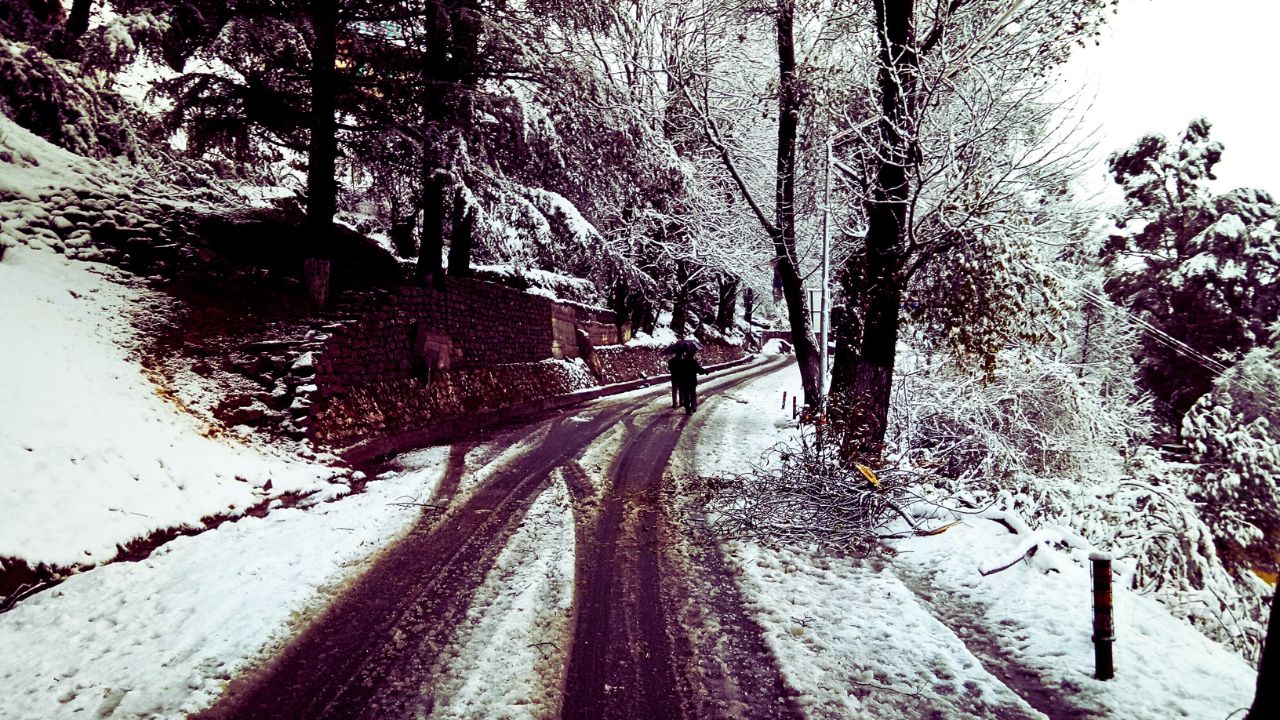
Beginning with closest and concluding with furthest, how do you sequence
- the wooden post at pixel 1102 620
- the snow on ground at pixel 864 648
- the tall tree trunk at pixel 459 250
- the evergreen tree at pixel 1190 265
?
the snow on ground at pixel 864 648
the wooden post at pixel 1102 620
the tall tree trunk at pixel 459 250
the evergreen tree at pixel 1190 265

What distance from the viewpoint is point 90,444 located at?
18.6ft

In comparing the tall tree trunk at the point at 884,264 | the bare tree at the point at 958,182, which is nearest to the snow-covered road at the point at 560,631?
the tall tree trunk at the point at 884,264

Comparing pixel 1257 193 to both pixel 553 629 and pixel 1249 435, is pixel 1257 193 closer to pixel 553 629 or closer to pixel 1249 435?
pixel 1249 435

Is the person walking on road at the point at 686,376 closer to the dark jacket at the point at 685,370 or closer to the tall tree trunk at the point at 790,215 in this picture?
the dark jacket at the point at 685,370

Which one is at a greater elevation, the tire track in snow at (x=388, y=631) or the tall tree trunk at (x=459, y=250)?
the tall tree trunk at (x=459, y=250)

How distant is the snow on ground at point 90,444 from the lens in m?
4.87

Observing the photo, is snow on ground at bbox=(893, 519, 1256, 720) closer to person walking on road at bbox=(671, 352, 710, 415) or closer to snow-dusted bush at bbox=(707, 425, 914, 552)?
snow-dusted bush at bbox=(707, 425, 914, 552)

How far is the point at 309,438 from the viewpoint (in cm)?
841

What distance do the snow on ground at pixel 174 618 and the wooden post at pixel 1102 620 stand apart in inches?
209

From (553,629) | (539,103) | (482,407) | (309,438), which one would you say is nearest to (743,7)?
(539,103)

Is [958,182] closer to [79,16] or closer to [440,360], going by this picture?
[440,360]

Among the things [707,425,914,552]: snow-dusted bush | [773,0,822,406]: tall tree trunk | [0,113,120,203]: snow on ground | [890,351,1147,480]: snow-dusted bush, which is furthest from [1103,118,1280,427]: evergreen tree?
[0,113,120,203]: snow on ground

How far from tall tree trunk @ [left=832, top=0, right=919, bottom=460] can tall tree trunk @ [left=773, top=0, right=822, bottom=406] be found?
2.94m

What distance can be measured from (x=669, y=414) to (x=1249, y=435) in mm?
10264
